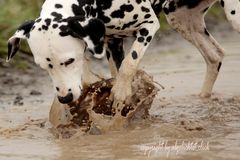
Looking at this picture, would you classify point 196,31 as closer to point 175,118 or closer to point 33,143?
point 175,118

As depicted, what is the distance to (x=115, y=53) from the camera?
792 cm

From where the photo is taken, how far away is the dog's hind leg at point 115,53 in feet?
26.0

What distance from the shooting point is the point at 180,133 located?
6.70 m

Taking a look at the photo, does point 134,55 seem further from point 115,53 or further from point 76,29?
point 76,29

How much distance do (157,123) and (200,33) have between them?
1802 mm

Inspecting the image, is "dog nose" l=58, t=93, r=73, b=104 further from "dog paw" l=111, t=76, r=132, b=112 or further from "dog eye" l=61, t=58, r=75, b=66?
"dog paw" l=111, t=76, r=132, b=112

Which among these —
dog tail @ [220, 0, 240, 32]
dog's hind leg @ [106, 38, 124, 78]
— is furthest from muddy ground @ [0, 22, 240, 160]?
dog tail @ [220, 0, 240, 32]

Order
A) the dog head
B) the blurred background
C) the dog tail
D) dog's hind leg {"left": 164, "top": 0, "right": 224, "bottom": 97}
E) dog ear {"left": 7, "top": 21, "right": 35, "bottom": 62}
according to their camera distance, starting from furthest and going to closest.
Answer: the blurred background → dog's hind leg {"left": 164, "top": 0, "right": 224, "bottom": 97} → the dog tail → dog ear {"left": 7, "top": 21, "right": 35, "bottom": 62} → the dog head

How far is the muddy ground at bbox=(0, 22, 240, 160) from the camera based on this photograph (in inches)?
242

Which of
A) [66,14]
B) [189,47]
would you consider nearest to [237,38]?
[189,47]

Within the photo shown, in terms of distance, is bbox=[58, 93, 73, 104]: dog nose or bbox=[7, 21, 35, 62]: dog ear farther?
bbox=[7, 21, 35, 62]: dog ear

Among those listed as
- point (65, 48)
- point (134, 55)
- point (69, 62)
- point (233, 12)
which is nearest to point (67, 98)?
point (69, 62)

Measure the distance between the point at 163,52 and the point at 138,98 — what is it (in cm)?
475

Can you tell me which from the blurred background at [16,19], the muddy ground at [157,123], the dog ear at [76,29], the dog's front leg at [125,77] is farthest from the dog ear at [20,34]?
the blurred background at [16,19]
